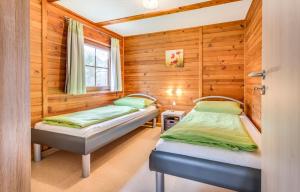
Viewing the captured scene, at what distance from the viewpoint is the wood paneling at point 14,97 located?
16.5 inches

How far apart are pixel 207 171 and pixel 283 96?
2.85 ft

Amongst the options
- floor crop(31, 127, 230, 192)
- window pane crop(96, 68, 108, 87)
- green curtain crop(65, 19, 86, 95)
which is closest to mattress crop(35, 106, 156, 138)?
floor crop(31, 127, 230, 192)

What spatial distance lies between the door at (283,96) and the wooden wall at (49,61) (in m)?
2.70

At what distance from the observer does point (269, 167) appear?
2.67 feet

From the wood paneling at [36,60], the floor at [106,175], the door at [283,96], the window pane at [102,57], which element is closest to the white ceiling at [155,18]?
the wood paneling at [36,60]

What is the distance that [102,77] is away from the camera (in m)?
3.83

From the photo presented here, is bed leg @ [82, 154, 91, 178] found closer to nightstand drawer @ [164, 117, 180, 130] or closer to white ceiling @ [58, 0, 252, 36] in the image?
nightstand drawer @ [164, 117, 180, 130]

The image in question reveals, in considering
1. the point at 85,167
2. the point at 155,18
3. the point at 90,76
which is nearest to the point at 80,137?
the point at 85,167

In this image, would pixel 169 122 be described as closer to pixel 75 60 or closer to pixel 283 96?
pixel 75 60

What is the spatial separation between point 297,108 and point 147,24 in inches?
132

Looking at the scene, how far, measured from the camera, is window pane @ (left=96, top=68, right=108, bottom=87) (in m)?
3.70

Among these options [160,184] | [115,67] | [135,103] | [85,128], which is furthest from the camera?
[115,67]

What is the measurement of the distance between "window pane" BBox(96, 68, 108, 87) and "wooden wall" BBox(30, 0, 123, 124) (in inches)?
25.7

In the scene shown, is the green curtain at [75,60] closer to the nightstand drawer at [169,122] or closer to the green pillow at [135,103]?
the green pillow at [135,103]
